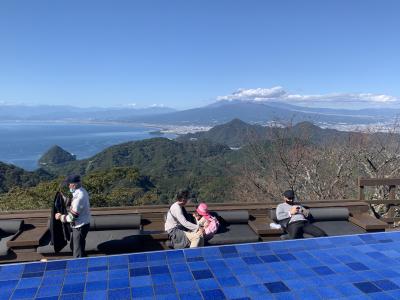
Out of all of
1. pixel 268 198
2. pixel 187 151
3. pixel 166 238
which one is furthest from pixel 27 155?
pixel 166 238

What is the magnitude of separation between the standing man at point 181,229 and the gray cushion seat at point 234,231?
0.39 meters

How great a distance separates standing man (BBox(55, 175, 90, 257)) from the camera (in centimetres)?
398

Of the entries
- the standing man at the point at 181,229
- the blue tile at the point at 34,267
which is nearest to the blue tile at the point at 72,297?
the blue tile at the point at 34,267

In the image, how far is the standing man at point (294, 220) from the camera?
4.73m

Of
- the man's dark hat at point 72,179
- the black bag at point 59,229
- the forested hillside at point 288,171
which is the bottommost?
the forested hillside at point 288,171

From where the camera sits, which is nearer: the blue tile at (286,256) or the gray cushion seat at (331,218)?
the blue tile at (286,256)

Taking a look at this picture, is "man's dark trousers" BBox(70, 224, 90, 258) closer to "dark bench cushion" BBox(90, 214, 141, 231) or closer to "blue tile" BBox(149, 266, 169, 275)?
"dark bench cushion" BBox(90, 214, 141, 231)

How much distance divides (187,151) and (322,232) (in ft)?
148

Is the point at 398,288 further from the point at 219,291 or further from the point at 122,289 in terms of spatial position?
the point at 122,289

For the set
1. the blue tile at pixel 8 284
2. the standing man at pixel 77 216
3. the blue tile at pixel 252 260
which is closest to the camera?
the blue tile at pixel 8 284

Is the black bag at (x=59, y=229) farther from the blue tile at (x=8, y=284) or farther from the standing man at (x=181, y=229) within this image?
the blue tile at (x=8, y=284)

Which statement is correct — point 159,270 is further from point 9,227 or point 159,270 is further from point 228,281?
point 9,227

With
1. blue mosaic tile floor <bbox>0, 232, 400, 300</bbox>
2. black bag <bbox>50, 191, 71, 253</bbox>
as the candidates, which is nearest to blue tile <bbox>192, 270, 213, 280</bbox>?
blue mosaic tile floor <bbox>0, 232, 400, 300</bbox>

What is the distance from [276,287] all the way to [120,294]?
105cm
